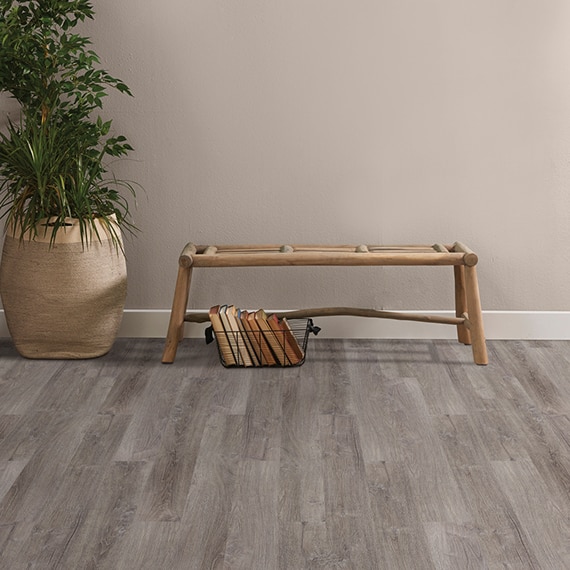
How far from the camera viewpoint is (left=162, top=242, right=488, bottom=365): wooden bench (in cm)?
337

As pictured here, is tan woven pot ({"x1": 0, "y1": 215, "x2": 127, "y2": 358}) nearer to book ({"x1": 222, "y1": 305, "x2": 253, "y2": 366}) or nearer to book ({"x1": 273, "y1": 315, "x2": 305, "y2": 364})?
book ({"x1": 222, "y1": 305, "x2": 253, "y2": 366})

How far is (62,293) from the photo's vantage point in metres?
3.41

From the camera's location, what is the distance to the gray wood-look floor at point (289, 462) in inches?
82.4

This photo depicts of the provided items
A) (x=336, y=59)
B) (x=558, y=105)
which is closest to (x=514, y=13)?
(x=558, y=105)

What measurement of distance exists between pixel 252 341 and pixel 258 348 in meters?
0.04

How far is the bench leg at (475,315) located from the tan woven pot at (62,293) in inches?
54.0

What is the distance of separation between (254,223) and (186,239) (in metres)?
0.30

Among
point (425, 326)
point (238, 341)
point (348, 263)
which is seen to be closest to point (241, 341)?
point (238, 341)

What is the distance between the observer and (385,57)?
3.63 meters

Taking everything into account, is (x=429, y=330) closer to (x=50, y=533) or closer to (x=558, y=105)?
(x=558, y=105)

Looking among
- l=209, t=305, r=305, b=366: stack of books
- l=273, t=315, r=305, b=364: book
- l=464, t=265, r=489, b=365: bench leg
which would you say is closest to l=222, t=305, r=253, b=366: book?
l=209, t=305, r=305, b=366: stack of books

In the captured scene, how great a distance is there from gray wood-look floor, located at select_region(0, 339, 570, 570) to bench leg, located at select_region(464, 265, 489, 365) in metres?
0.07

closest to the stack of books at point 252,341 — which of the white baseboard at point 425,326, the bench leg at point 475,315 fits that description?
the white baseboard at point 425,326

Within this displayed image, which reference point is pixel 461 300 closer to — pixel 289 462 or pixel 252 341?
pixel 252 341
